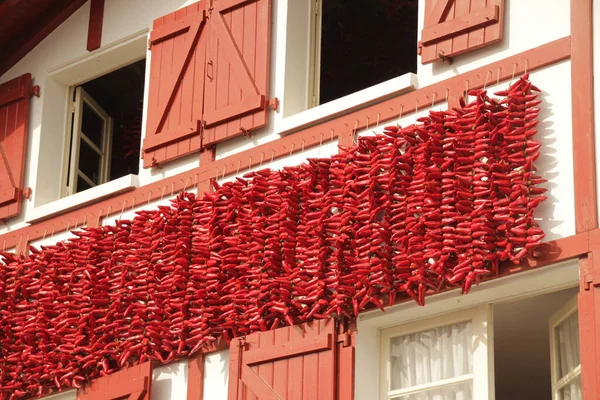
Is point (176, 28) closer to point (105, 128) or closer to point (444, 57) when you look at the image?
point (105, 128)

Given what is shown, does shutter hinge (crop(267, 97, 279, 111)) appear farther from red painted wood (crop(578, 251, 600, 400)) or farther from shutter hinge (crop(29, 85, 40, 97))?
red painted wood (crop(578, 251, 600, 400))

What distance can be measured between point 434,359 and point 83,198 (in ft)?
11.7

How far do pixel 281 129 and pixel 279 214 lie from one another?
32.2 inches

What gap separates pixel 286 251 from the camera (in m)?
10.5

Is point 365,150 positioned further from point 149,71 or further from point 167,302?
point 149,71

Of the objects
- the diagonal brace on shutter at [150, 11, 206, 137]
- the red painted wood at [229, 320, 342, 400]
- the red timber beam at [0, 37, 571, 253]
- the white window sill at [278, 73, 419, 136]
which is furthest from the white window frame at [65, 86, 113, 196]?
the red painted wood at [229, 320, 342, 400]

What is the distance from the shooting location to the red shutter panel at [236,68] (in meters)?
11.4

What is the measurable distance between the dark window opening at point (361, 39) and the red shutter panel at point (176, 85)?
6.24 feet

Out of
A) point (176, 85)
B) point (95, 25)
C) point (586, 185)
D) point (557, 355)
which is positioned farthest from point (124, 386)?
point (586, 185)

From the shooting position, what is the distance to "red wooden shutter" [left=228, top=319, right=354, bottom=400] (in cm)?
995

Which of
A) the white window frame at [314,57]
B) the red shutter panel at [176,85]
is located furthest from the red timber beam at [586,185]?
the red shutter panel at [176,85]

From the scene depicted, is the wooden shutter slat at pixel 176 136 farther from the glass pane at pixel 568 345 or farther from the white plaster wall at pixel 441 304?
the glass pane at pixel 568 345

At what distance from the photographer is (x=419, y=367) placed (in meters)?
10.0

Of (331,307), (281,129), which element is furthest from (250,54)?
(331,307)
